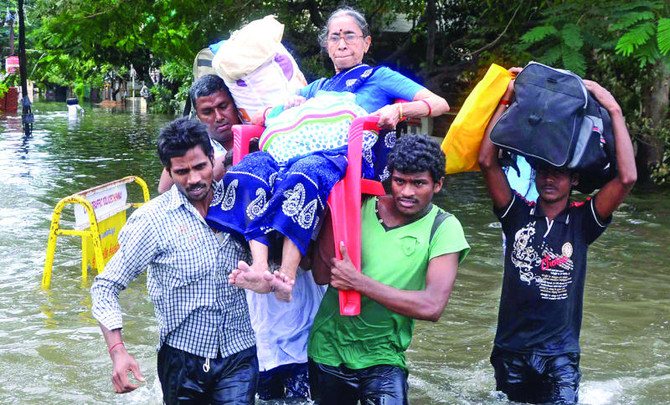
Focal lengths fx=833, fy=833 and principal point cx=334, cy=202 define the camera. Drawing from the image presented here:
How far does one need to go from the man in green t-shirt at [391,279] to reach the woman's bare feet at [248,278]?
13.9 inches

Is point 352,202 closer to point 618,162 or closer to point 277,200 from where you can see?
Result: point 277,200

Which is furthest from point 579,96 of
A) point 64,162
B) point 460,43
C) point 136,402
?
point 64,162

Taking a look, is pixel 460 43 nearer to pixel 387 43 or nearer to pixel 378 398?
pixel 387 43

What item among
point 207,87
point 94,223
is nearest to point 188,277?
point 207,87

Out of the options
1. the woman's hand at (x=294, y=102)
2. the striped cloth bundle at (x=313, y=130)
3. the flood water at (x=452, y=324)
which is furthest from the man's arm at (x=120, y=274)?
the flood water at (x=452, y=324)

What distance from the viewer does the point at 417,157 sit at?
361 centimetres

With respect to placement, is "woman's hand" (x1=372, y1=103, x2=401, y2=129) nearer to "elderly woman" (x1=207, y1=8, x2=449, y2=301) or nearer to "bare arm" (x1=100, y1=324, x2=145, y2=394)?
"elderly woman" (x1=207, y1=8, x2=449, y2=301)

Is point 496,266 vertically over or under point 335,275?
under

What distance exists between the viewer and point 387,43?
17422 mm

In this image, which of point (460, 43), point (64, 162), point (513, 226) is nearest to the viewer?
point (513, 226)

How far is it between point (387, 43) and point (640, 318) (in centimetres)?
1099

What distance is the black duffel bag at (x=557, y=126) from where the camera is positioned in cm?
390

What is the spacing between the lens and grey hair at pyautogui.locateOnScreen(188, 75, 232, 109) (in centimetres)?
464

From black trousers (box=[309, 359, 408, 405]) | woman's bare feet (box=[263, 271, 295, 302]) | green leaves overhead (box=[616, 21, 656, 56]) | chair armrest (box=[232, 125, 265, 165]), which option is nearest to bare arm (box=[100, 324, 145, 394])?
woman's bare feet (box=[263, 271, 295, 302])
